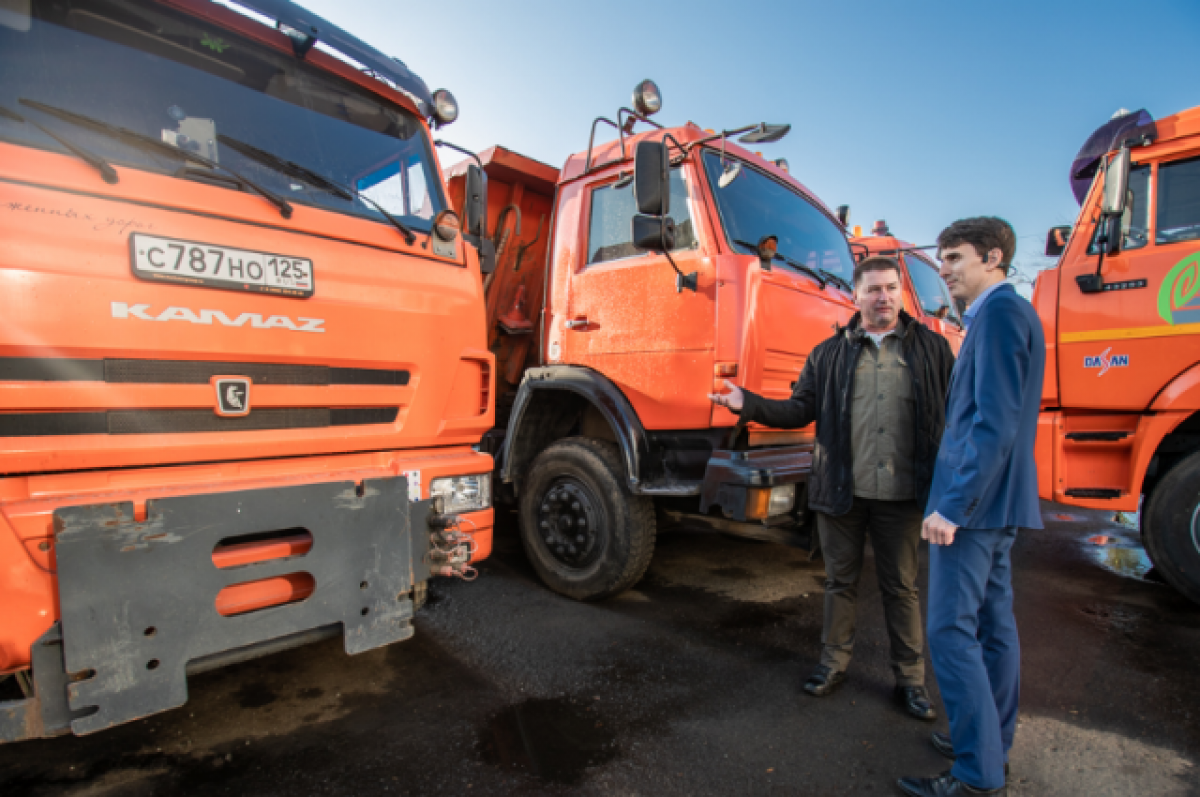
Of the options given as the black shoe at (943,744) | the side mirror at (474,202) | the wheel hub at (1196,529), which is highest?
the side mirror at (474,202)

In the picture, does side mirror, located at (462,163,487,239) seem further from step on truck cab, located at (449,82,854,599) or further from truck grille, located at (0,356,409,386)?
truck grille, located at (0,356,409,386)

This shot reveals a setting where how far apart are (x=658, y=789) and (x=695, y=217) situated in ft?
8.82

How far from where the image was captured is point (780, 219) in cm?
372

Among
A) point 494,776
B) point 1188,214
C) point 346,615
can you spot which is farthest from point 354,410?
point 1188,214

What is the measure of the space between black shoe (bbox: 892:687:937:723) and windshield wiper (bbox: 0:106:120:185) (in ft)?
11.3

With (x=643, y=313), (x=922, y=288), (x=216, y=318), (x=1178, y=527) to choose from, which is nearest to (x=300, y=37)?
(x=216, y=318)

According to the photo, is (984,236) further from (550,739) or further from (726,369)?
(550,739)

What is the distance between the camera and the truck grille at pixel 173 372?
1715 mm

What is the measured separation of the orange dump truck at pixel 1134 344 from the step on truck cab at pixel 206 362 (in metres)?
3.57

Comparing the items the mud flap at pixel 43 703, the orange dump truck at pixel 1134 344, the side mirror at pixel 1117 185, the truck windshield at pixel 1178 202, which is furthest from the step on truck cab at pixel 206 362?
the truck windshield at pixel 1178 202

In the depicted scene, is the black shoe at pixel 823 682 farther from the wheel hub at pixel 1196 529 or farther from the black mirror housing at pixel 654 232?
the wheel hub at pixel 1196 529

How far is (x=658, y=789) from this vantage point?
2.06 metres

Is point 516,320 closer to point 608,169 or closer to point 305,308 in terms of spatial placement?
point 608,169


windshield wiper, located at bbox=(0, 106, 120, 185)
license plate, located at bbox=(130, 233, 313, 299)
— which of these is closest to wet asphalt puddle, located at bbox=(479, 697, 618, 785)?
license plate, located at bbox=(130, 233, 313, 299)
